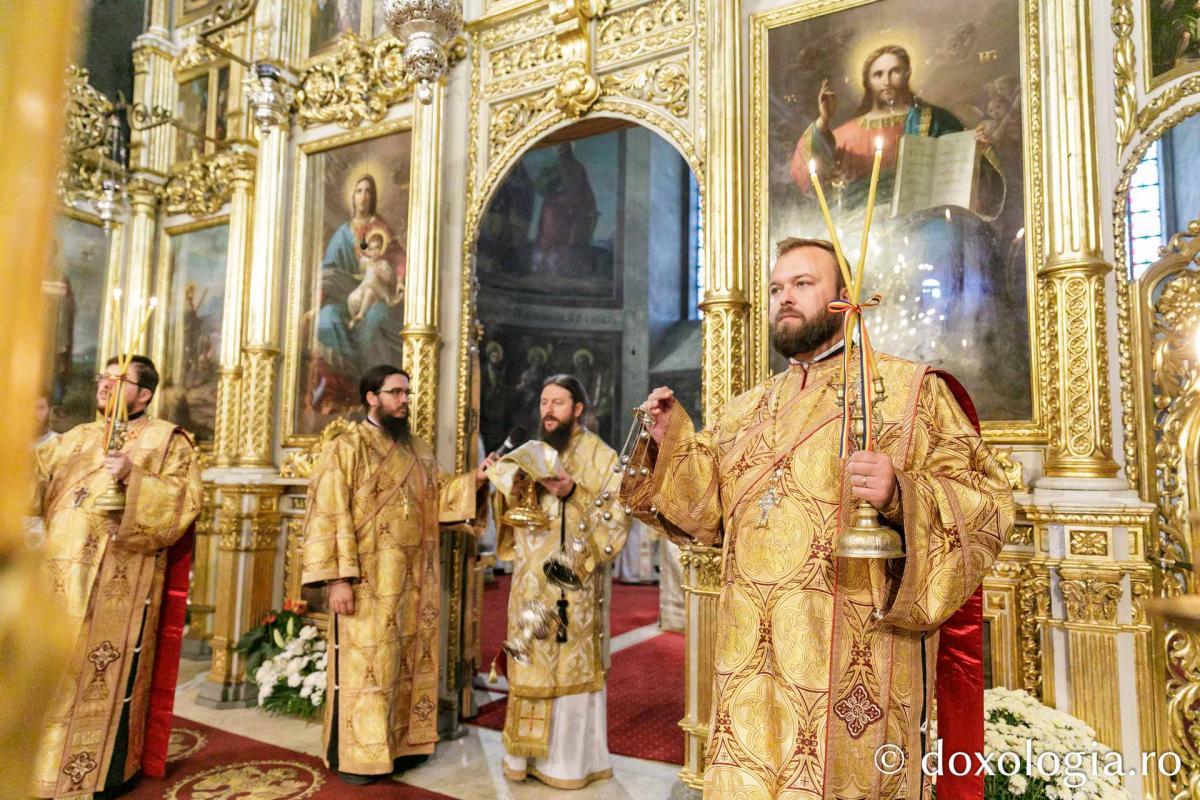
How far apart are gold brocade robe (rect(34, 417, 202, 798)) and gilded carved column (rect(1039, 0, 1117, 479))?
4.53m

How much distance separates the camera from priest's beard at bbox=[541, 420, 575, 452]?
4.63 meters

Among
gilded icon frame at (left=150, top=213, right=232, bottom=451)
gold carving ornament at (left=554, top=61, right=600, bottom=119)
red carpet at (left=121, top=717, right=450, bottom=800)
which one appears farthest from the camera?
gilded icon frame at (left=150, top=213, right=232, bottom=451)

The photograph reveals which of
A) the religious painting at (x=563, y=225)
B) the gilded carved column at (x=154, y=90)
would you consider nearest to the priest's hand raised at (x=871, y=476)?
the gilded carved column at (x=154, y=90)

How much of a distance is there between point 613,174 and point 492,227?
9.92ft

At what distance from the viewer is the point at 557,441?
15.3ft

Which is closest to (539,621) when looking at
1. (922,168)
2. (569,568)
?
(569,568)

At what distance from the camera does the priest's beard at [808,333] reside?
8.01 feet

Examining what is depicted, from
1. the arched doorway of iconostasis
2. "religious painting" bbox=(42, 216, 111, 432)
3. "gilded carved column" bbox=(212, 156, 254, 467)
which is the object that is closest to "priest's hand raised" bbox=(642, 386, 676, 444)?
"gilded carved column" bbox=(212, 156, 254, 467)

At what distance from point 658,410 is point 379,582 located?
268 cm

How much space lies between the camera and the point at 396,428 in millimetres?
4727

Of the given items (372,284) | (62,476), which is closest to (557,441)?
(372,284)

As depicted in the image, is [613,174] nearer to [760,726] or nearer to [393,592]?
[393,592]

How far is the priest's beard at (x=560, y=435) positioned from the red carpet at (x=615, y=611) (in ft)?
9.56

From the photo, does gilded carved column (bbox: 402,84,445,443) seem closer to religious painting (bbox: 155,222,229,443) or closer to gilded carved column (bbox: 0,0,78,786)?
religious painting (bbox: 155,222,229,443)
